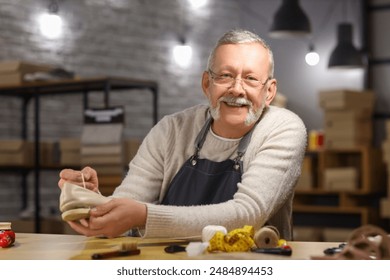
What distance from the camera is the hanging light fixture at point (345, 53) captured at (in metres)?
7.15

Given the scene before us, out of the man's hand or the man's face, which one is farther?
the man's face

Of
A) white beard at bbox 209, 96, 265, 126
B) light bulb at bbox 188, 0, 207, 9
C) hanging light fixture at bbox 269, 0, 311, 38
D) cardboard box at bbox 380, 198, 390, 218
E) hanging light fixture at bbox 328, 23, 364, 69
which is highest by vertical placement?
light bulb at bbox 188, 0, 207, 9

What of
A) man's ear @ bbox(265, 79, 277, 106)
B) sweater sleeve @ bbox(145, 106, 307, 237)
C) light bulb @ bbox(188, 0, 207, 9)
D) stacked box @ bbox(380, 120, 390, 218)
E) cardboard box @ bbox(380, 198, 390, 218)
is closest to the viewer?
sweater sleeve @ bbox(145, 106, 307, 237)

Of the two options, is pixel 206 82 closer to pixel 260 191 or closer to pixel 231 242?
pixel 260 191

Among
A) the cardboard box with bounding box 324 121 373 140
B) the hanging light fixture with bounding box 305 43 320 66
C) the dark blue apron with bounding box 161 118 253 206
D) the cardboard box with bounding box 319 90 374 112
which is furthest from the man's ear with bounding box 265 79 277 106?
the hanging light fixture with bounding box 305 43 320 66

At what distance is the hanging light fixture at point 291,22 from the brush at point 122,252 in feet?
18.2

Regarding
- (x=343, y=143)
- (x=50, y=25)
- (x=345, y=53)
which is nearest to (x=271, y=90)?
(x=50, y=25)

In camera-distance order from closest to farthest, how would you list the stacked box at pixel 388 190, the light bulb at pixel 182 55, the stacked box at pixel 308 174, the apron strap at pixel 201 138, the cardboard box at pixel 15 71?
the apron strap at pixel 201 138
the cardboard box at pixel 15 71
the stacked box at pixel 388 190
the stacked box at pixel 308 174
the light bulb at pixel 182 55

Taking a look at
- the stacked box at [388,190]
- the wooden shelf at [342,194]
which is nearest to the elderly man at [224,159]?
the stacked box at [388,190]

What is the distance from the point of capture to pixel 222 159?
7.22 ft

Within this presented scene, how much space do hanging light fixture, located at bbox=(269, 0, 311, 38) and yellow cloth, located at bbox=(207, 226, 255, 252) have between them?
216 inches

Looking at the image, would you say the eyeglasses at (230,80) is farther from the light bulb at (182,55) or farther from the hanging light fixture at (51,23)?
the light bulb at (182,55)

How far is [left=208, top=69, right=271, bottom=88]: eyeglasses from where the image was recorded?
203 cm

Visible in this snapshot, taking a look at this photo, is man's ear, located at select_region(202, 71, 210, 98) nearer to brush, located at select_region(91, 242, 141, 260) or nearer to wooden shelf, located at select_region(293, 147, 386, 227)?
brush, located at select_region(91, 242, 141, 260)
